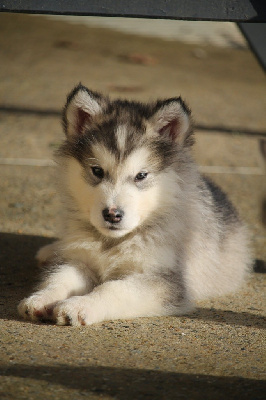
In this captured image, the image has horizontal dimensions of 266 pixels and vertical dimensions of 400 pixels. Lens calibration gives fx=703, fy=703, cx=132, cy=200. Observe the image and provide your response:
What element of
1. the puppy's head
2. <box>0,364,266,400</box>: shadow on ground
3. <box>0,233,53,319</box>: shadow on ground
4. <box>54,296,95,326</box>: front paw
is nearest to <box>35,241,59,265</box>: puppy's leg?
<box>0,233,53,319</box>: shadow on ground

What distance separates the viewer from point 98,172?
14.2 ft

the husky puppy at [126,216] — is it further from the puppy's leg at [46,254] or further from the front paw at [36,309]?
the puppy's leg at [46,254]

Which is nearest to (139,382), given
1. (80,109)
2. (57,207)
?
(80,109)

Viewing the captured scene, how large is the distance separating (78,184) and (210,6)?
1.38 metres

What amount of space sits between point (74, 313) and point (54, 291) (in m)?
0.33

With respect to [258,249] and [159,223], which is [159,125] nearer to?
[159,223]

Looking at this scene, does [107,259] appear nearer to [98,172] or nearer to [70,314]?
[98,172]

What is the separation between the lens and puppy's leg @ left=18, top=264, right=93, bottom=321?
3982 mm

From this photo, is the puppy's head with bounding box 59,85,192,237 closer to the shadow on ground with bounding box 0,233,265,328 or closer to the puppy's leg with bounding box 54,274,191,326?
the puppy's leg with bounding box 54,274,191,326

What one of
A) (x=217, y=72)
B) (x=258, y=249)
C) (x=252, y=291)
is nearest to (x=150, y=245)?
(x=252, y=291)

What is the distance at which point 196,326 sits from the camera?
4.07m

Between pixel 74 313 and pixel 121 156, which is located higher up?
pixel 121 156

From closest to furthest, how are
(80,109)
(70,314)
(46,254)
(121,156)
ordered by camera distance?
1. (70,314)
2. (121,156)
3. (80,109)
4. (46,254)

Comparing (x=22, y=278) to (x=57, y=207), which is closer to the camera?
(x=22, y=278)
